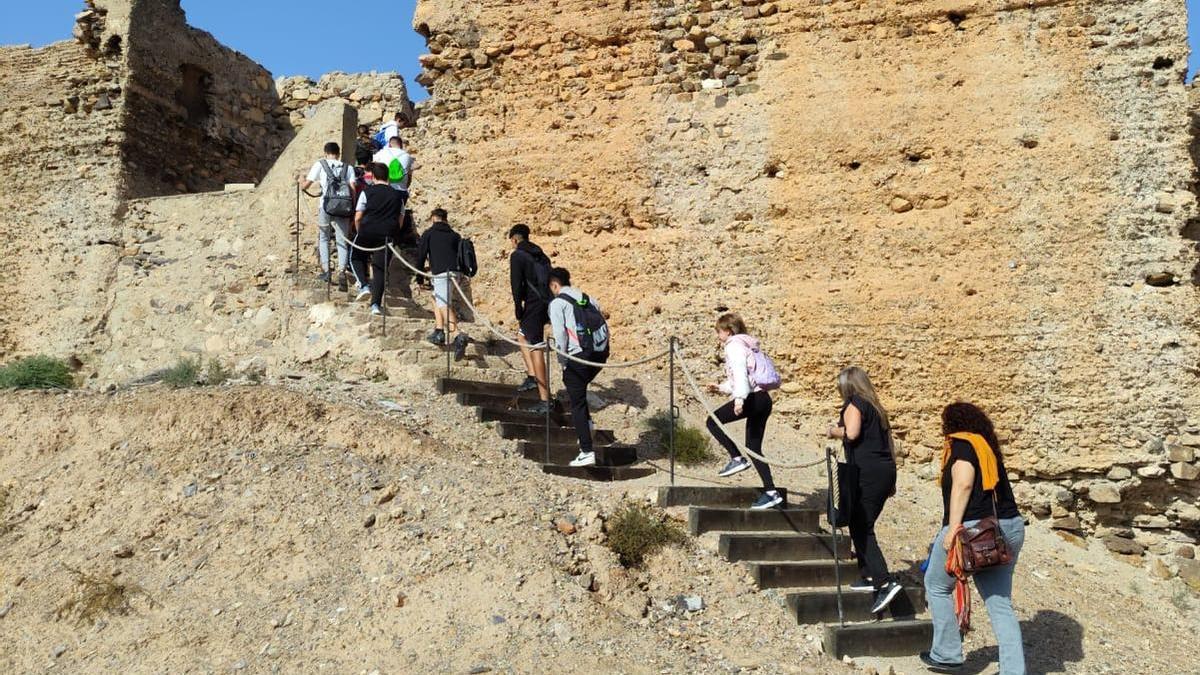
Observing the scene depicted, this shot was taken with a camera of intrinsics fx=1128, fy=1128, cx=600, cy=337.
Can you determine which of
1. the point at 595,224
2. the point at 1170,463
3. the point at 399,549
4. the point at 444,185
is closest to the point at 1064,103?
the point at 1170,463

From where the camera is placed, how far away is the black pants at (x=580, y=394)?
8859mm

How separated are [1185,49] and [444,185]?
7546 mm

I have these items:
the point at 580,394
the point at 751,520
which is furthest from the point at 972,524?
the point at 580,394

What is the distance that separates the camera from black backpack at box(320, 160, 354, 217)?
1173 cm

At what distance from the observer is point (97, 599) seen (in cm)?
719

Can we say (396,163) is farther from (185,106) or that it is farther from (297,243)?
(185,106)

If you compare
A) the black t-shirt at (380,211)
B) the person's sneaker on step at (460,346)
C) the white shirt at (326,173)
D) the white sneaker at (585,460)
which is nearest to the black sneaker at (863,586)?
the white sneaker at (585,460)

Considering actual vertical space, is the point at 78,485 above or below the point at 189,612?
above

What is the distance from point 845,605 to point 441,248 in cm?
519

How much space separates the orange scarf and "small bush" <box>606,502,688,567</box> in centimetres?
203

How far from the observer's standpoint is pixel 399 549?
7.31 m

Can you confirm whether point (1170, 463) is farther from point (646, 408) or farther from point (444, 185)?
point (444, 185)

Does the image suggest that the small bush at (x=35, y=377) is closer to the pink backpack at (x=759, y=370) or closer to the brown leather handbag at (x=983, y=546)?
the pink backpack at (x=759, y=370)

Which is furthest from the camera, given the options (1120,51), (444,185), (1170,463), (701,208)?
(444,185)
